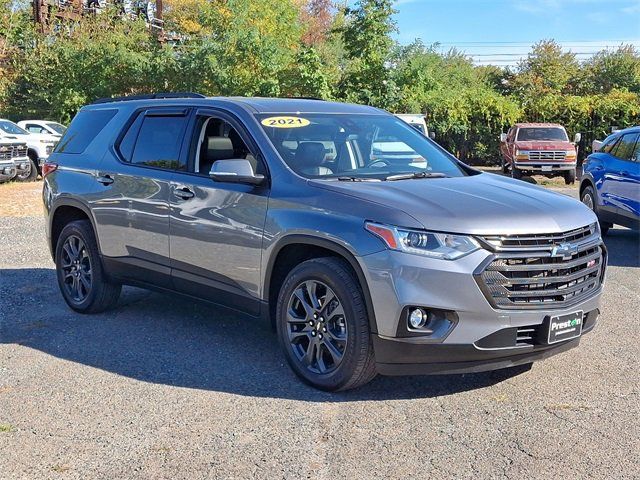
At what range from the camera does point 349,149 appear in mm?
5461

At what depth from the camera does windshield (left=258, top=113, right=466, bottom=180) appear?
17.0 feet

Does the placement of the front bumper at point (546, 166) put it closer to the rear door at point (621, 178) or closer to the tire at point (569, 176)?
the tire at point (569, 176)

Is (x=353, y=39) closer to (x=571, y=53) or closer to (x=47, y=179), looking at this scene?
(x=47, y=179)

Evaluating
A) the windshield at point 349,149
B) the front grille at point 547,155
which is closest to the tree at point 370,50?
the front grille at point 547,155

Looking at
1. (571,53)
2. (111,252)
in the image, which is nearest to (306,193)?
(111,252)

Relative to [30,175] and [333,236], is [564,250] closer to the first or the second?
[333,236]

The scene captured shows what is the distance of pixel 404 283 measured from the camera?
13.7ft

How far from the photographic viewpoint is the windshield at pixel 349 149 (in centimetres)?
519

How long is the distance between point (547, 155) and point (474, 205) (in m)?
18.7

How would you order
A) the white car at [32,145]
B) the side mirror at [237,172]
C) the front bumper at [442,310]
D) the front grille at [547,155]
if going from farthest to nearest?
1. the front grille at [547,155]
2. the white car at [32,145]
3. the side mirror at [237,172]
4. the front bumper at [442,310]

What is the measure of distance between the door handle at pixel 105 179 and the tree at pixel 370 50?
66.0 ft

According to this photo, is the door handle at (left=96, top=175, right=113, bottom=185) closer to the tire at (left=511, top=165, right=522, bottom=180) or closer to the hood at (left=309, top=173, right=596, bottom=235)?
the hood at (left=309, top=173, right=596, bottom=235)

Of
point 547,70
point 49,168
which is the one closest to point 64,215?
point 49,168

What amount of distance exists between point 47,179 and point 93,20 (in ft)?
95.1
